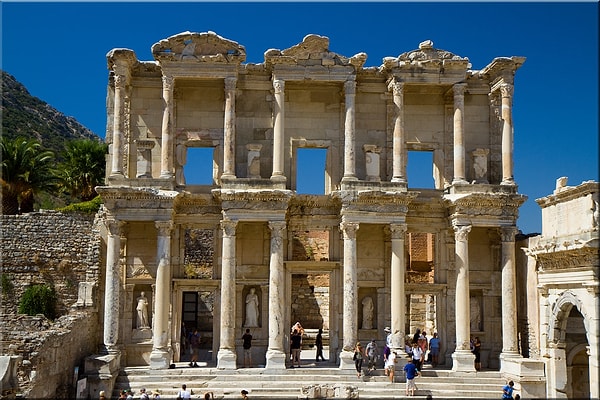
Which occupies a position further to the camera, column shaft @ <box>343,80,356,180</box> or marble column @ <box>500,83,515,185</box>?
marble column @ <box>500,83,515,185</box>

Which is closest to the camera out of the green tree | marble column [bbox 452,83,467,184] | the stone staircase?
the stone staircase

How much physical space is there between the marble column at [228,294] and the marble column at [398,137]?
561 cm

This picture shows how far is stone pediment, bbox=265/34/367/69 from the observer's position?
2367cm

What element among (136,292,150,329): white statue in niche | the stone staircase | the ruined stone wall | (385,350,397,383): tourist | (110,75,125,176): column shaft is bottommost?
the stone staircase

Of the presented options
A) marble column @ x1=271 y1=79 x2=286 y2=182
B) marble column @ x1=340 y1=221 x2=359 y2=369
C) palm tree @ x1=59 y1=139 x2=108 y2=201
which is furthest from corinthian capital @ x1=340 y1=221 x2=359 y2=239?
palm tree @ x1=59 y1=139 x2=108 y2=201

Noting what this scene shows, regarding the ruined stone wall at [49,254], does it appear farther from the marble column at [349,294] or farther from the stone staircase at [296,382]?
the marble column at [349,294]

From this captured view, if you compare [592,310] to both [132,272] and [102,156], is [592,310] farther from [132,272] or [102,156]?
[102,156]

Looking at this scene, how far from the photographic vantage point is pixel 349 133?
2361 centimetres

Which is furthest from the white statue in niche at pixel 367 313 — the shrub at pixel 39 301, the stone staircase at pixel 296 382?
the shrub at pixel 39 301

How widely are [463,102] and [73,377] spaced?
49.5 ft

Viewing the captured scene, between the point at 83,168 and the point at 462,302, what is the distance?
797 inches

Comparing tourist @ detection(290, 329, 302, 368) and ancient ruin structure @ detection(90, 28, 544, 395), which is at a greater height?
ancient ruin structure @ detection(90, 28, 544, 395)

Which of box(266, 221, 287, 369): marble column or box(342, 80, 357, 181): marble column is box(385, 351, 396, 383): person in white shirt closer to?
box(266, 221, 287, 369): marble column

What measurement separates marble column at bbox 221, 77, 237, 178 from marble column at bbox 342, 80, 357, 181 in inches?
145
